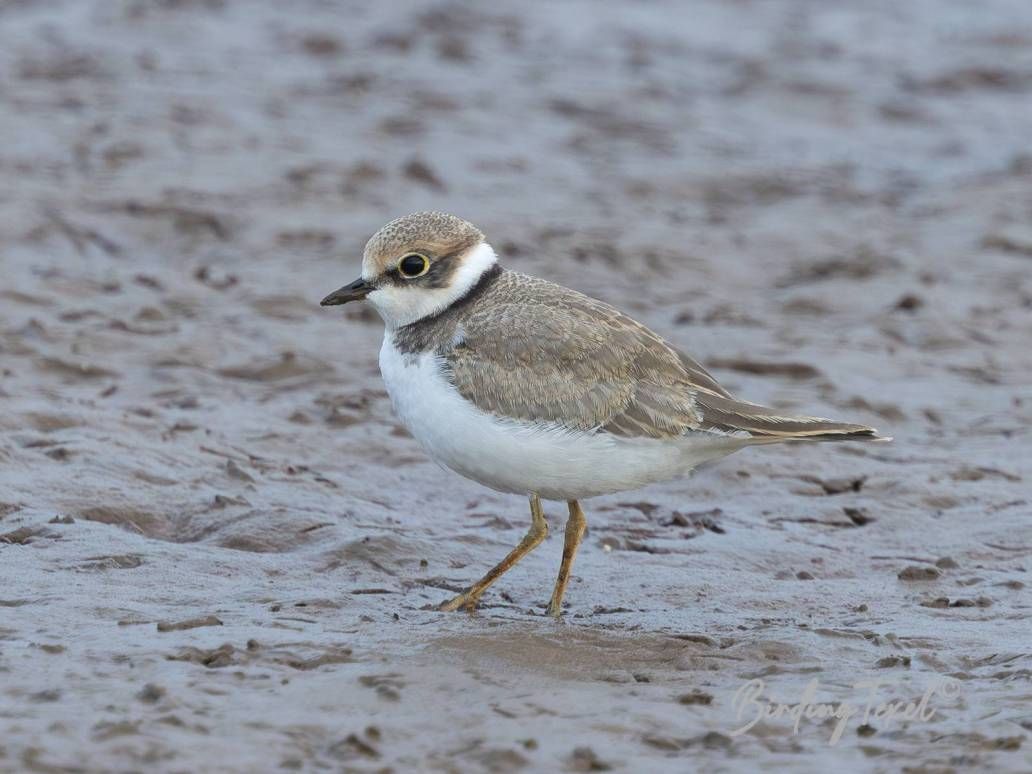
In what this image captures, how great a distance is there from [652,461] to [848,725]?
149 centimetres

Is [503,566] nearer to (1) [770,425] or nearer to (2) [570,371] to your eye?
(2) [570,371]

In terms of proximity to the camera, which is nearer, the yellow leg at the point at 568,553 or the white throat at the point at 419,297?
the yellow leg at the point at 568,553

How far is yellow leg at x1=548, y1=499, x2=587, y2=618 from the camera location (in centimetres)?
655

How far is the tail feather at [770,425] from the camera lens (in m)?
6.46

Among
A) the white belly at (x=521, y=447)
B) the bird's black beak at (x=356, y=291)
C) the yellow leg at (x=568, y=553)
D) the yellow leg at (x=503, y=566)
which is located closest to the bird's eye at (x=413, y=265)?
the bird's black beak at (x=356, y=291)

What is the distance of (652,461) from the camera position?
6414 mm

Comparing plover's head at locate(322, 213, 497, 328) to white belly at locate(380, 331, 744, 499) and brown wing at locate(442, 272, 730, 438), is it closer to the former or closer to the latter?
brown wing at locate(442, 272, 730, 438)

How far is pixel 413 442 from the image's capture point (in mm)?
8625

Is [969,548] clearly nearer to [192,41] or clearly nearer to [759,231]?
[759,231]

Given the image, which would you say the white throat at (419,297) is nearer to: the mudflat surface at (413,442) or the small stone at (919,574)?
the mudflat surface at (413,442)

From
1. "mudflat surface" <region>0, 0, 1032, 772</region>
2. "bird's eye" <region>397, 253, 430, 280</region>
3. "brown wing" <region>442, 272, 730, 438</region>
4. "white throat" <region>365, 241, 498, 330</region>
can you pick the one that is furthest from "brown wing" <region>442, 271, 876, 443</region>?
"mudflat surface" <region>0, 0, 1032, 772</region>

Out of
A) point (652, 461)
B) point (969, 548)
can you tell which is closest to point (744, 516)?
point (969, 548)

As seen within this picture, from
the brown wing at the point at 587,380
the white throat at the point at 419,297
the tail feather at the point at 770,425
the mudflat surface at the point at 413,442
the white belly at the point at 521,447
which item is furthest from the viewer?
the white throat at the point at 419,297

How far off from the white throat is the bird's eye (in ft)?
0.20
